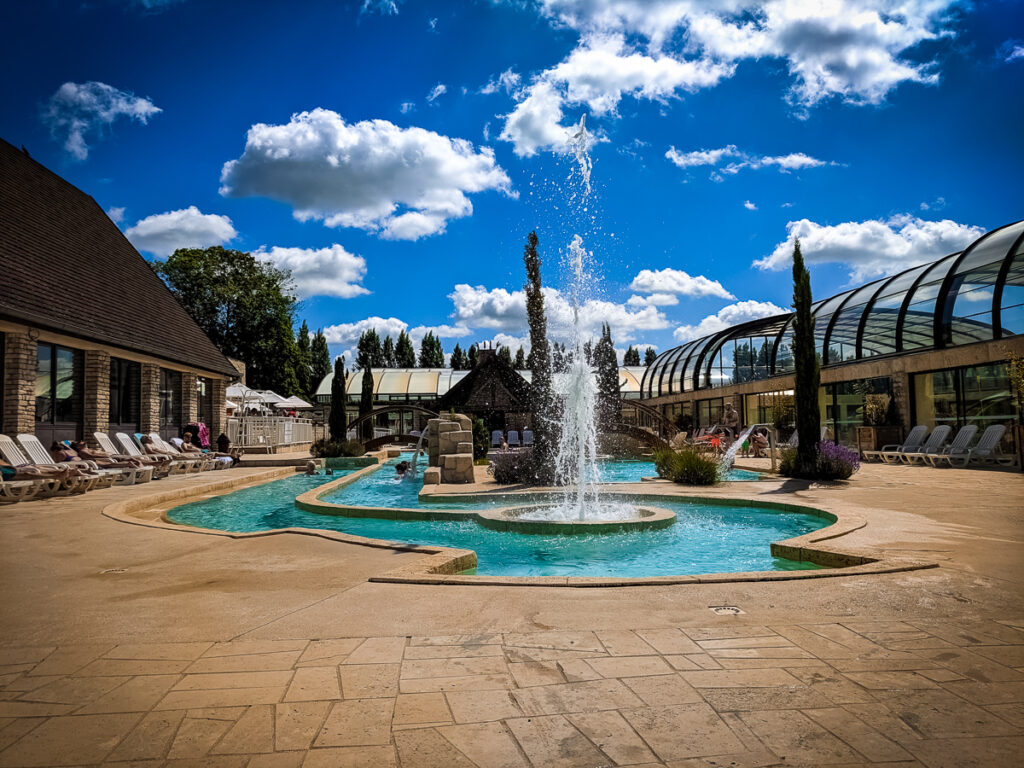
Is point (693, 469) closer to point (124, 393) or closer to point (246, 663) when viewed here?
point (246, 663)

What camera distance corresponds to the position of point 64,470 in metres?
11.0

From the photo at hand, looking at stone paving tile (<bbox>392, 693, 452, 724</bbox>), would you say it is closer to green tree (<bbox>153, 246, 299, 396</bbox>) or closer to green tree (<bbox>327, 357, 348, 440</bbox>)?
green tree (<bbox>327, 357, 348, 440</bbox>)

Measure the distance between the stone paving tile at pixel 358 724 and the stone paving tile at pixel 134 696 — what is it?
75 cm

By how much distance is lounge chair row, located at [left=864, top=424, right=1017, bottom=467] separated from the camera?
47.8 feet

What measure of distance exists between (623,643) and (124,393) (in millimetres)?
18653

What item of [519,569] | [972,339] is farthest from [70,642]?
[972,339]

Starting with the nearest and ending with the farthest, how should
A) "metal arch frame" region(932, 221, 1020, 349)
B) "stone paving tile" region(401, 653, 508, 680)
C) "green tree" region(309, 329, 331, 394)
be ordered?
"stone paving tile" region(401, 653, 508, 680), "metal arch frame" region(932, 221, 1020, 349), "green tree" region(309, 329, 331, 394)

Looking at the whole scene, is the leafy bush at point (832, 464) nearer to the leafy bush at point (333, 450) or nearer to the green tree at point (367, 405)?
the leafy bush at point (333, 450)

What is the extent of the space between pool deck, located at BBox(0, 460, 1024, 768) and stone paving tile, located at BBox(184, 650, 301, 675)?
0.05ft

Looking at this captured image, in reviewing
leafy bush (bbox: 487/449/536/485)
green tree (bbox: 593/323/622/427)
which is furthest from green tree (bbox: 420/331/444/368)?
leafy bush (bbox: 487/449/536/485)

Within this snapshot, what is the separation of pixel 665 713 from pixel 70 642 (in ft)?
9.74

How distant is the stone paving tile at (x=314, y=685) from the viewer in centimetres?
250

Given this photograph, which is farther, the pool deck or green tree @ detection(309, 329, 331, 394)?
green tree @ detection(309, 329, 331, 394)

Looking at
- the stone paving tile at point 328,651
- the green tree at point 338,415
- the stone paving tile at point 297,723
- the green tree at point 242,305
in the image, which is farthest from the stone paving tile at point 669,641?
the green tree at point 242,305
